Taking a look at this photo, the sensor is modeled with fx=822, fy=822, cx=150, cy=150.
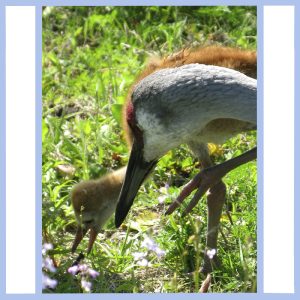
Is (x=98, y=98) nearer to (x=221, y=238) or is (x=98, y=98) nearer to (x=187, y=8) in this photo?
(x=187, y=8)

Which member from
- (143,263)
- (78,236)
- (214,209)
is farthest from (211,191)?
(78,236)

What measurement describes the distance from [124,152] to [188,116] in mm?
1422

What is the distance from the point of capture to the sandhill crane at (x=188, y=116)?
3346 mm

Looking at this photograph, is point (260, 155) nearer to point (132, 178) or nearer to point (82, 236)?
point (132, 178)

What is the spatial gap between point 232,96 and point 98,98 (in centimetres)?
193

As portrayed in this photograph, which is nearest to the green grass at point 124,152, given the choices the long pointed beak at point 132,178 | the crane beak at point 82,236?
the crane beak at point 82,236

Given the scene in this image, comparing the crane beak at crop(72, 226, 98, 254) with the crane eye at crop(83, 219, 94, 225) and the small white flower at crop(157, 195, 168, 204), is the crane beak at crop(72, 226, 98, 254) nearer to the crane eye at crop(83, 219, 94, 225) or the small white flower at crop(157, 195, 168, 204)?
the crane eye at crop(83, 219, 94, 225)

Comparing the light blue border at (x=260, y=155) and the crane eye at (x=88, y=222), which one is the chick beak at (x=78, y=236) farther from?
the light blue border at (x=260, y=155)

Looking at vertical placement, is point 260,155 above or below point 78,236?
above

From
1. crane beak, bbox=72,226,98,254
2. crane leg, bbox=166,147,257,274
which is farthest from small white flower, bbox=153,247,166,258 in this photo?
crane beak, bbox=72,226,98,254

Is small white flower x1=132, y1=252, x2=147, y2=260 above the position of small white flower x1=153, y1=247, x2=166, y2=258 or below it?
below

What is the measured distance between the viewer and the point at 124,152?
4.76 m

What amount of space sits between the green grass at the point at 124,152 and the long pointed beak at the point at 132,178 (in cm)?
18

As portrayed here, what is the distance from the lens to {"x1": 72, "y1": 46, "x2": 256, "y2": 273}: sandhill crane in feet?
11.0
